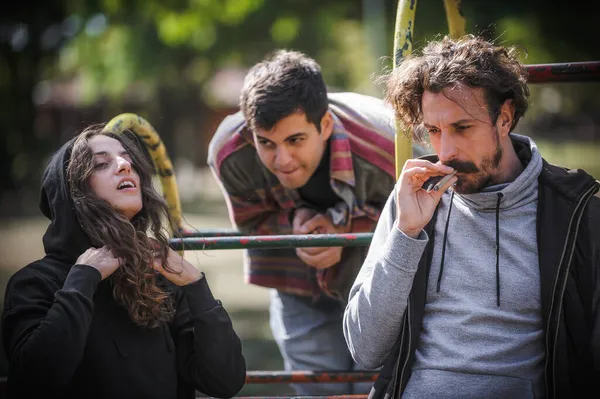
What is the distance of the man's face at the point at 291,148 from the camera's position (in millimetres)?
3092

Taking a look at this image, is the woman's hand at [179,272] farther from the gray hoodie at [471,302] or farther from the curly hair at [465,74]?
the curly hair at [465,74]

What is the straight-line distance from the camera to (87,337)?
2.23 metres

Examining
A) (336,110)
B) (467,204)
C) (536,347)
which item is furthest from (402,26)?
(536,347)

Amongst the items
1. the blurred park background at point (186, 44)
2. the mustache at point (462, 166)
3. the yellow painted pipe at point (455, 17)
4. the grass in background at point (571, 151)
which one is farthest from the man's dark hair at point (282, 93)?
the grass in background at point (571, 151)

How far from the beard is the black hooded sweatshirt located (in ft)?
2.70

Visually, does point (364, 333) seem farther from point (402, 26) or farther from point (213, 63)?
point (213, 63)

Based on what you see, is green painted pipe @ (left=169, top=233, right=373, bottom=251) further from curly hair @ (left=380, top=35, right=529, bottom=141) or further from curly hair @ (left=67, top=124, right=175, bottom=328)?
curly hair @ (left=380, top=35, right=529, bottom=141)

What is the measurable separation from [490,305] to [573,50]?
1706cm

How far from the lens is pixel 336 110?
3357mm

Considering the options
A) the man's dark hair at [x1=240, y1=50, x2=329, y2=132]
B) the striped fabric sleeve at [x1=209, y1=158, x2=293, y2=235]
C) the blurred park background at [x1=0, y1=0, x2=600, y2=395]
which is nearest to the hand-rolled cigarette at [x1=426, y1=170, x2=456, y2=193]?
the man's dark hair at [x1=240, y1=50, x2=329, y2=132]

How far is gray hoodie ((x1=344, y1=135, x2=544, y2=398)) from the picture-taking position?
7.00 ft

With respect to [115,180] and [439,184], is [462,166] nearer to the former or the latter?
[439,184]

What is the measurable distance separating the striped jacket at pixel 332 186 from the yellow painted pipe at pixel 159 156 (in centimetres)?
24

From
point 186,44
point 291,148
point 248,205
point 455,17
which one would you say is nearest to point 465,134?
point 455,17
